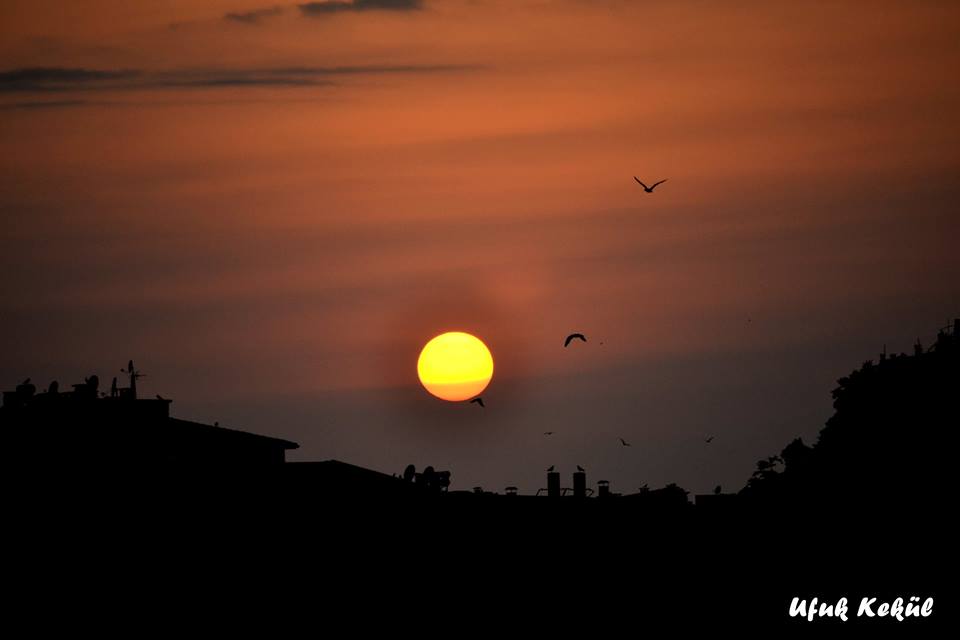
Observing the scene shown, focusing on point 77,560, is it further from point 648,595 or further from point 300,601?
point 648,595

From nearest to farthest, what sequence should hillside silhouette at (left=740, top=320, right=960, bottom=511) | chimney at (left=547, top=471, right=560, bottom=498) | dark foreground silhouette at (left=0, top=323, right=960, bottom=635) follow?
dark foreground silhouette at (left=0, top=323, right=960, bottom=635) → hillside silhouette at (left=740, top=320, right=960, bottom=511) → chimney at (left=547, top=471, right=560, bottom=498)

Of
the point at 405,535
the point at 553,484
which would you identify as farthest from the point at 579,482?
the point at 405,535

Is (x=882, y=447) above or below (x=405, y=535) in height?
above

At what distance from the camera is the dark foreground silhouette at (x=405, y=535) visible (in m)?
47.5

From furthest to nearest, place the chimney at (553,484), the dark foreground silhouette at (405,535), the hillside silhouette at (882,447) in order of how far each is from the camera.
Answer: the chimney at (553,484) → the hillside silhouette at (882,447) → the dark foreground silhouette at (405,535)

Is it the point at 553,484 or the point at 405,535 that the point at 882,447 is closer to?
the point at 553,484

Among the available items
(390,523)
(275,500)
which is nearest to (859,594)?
(390,523)

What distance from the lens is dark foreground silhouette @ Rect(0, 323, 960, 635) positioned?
1870 inches

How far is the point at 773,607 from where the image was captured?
5259 cm

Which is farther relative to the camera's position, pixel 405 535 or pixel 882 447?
pixel 882 447

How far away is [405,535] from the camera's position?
52938 millimetres

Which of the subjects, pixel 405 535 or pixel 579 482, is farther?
pixel 579 482

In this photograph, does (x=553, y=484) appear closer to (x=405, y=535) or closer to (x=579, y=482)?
(x=579, y=482)

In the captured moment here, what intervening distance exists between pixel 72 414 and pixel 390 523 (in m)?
9.85
